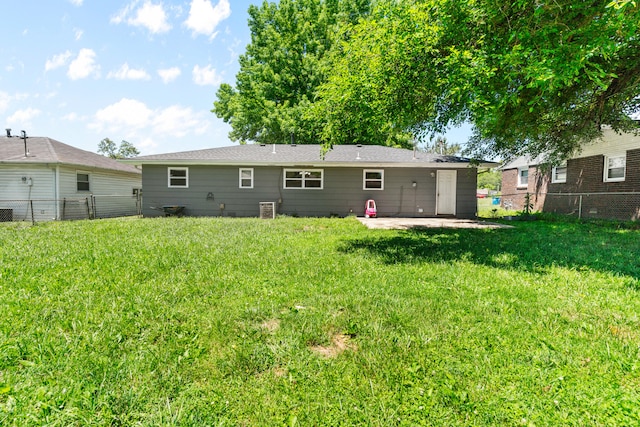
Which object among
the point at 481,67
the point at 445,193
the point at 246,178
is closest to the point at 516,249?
the point at 481,67

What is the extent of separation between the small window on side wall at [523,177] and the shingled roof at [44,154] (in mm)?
24110

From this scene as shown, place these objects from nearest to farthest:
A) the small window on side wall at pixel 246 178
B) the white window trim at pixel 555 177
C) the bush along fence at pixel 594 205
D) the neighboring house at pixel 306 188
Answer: the bush along fence at pixel 594 205, the neighboring house at pixel 306 188, the small window on side wall at pixel 246 178, the white window trim at pixel 555 177

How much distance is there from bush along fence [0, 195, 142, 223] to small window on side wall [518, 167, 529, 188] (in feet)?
78.9

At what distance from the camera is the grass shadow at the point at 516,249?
4.93 meters

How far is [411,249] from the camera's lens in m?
6.05

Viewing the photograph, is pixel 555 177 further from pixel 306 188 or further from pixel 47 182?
pixel 47 182

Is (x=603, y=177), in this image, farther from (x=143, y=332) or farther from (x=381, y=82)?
(x=143, y=332)

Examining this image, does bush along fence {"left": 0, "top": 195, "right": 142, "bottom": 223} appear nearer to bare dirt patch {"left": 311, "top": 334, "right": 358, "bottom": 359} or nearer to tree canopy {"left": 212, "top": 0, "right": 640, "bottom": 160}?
tree canopy {"left": 212, "top": 0, "right": 640, "bottom": 160}

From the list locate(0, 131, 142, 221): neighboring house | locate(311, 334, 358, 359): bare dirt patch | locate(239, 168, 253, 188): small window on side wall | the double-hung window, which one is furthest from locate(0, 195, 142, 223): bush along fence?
the double-hung window

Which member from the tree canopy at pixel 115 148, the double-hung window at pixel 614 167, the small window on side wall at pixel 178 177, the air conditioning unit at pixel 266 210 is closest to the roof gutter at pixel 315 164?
the small window on side wall at pixel 178 177

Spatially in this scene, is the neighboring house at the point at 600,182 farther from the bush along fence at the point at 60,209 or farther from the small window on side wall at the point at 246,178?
the bush along fence at the point at 60,209

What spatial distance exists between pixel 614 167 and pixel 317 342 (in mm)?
16677

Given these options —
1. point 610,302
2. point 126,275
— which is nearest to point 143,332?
point 126,275

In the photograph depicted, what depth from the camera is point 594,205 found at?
13406mm
